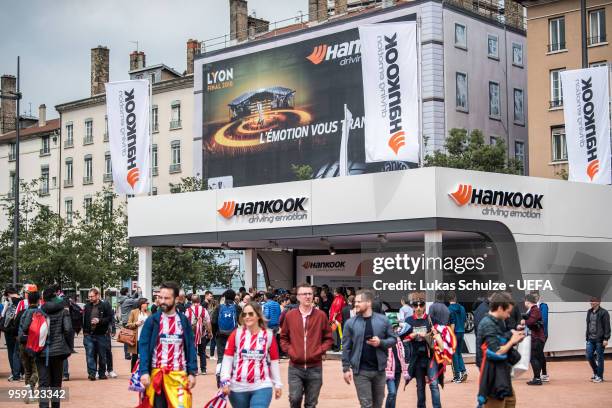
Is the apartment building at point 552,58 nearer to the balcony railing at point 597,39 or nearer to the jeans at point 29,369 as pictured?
the balcony railing at point 597,39

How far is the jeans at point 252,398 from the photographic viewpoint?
10930 mm

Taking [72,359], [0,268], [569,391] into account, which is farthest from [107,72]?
[569,391]

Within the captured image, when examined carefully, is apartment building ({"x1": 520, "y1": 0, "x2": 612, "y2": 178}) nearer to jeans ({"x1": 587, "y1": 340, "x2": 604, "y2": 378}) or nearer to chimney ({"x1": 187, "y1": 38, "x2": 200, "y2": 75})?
chimney ({"x1": 187, "y1": 38, "x2": 200, "y2": 75})

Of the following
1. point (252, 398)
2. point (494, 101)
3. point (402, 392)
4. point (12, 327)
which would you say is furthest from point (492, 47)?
point (252, 398)

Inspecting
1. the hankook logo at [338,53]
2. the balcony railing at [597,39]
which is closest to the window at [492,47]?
the hankook logo at [338,53]

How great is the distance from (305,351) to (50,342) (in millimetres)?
4686

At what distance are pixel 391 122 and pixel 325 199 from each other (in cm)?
314

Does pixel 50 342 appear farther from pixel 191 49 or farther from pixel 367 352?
pixel 191 49

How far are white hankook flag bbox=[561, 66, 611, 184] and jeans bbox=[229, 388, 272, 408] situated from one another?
2221cm

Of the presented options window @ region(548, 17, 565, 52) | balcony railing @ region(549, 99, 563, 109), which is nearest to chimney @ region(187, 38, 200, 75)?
window @ region(548, 17, 565, 52)

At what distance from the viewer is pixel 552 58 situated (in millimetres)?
54625

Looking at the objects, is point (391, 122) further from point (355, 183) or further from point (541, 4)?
point (541, 4)

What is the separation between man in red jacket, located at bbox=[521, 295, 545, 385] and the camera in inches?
836

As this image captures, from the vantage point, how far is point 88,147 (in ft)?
249
